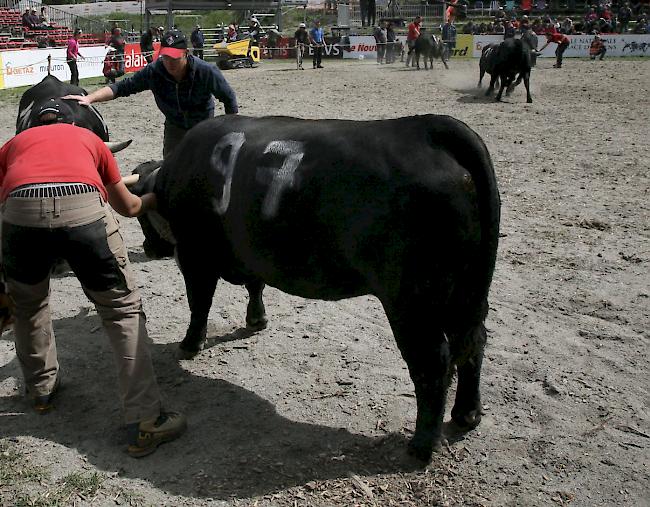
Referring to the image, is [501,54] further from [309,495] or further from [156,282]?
[309,495]

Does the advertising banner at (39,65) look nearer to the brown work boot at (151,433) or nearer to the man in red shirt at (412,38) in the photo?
the man in red shirt at (412,38)

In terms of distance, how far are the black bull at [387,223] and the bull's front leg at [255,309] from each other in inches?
33.9

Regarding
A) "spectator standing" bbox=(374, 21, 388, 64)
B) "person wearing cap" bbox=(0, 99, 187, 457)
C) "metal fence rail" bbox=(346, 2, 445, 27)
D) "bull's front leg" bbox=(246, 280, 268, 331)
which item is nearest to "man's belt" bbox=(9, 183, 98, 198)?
"person wearing cap" bbox=(0, 99, 187, 457)

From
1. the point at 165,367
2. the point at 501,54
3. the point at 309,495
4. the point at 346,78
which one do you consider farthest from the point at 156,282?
the point at 346,78

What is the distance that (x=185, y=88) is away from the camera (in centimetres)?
583

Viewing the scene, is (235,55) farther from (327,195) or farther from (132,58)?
(327,195)

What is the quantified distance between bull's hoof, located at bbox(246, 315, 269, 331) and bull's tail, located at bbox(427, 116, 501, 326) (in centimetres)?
187

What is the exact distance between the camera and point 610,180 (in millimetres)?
8484

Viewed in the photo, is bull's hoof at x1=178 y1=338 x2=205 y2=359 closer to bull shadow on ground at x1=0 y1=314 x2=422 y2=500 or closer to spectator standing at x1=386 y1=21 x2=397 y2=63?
bull shadow on ground at x1=0 y1=314 x2=422 y2=500

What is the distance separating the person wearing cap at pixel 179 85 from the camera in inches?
216

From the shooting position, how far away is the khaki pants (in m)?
3.42

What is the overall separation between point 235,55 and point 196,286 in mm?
25864

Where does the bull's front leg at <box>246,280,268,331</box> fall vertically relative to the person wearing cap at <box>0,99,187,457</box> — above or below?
below

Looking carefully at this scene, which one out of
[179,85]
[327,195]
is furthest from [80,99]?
[327,195]
